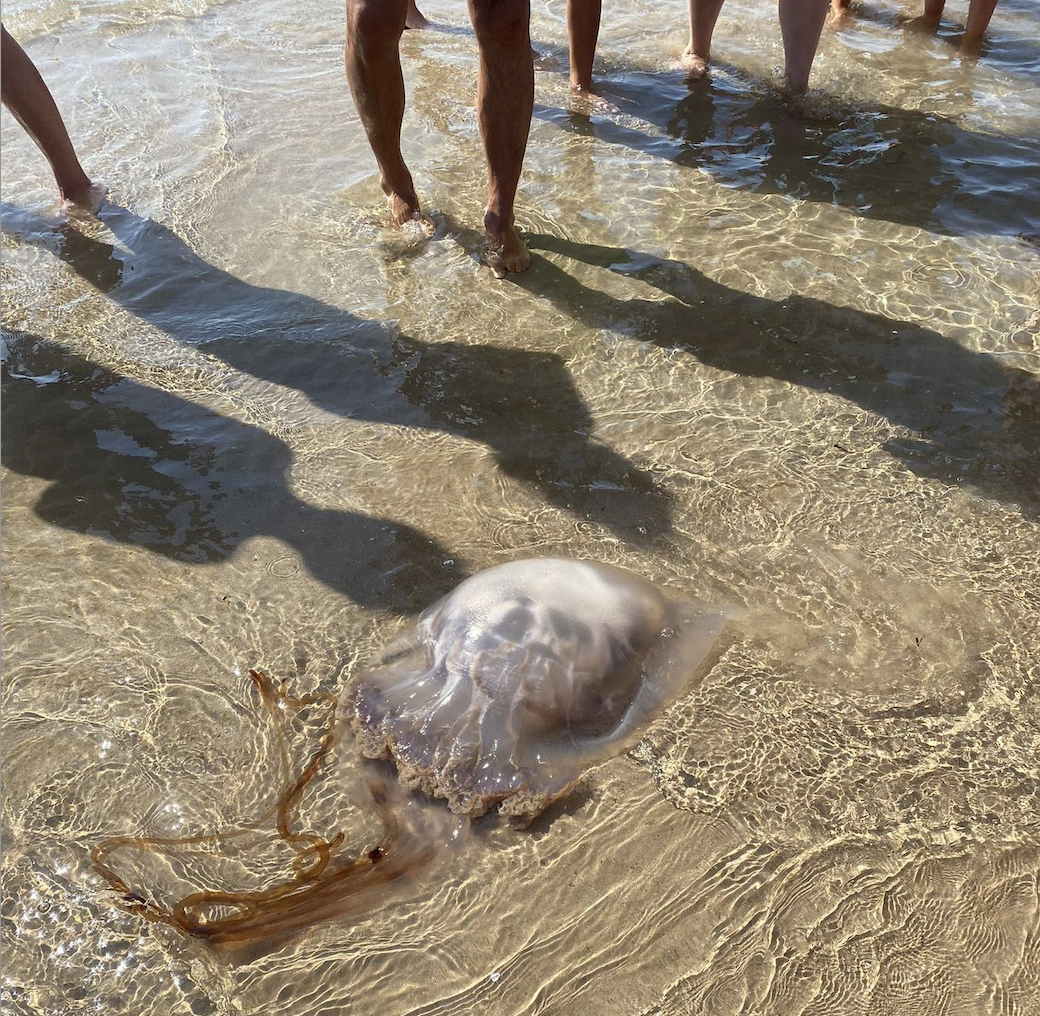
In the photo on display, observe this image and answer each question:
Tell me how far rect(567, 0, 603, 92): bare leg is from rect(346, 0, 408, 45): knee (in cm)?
171

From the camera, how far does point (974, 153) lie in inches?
169

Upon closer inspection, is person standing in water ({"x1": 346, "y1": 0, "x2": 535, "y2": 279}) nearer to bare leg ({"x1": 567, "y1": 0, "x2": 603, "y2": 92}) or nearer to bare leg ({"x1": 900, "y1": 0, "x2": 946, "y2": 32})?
bare leg ({"x1": 567, "y1": 0, "x2": 603, "y2": 92})

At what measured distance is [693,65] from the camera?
518 centimetres

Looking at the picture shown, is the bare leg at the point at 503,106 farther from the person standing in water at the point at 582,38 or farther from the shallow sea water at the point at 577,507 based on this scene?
the person standing in water at the point at 582,38

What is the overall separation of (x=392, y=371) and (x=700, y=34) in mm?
3363

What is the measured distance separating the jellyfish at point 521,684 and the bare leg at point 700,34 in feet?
Result: 13.2

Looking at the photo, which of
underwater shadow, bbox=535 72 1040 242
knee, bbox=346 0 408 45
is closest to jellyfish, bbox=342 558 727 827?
knee, bbox=346 0 408 45

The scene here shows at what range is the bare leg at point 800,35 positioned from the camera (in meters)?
4.71

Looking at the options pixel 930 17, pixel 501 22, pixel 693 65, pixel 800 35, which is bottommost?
pixel 693 65

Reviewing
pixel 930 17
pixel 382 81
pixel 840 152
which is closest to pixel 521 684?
pixel 382 81

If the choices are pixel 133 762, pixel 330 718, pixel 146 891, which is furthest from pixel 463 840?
pixel 133 762

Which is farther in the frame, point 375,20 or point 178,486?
point 375,20

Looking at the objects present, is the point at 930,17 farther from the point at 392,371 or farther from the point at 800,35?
the point at 392,371

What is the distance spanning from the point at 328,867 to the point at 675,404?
1822 millimetres
